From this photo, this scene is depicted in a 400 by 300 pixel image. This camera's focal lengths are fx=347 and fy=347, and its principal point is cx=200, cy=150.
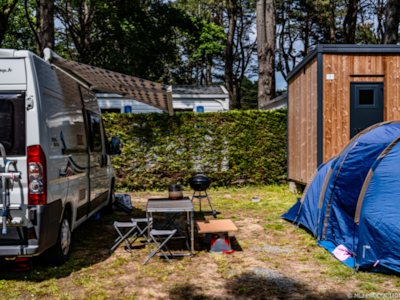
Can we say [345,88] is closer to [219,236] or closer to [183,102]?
[219,236]

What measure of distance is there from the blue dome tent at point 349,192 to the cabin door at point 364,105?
2.23m

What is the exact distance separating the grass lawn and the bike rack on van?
780mm

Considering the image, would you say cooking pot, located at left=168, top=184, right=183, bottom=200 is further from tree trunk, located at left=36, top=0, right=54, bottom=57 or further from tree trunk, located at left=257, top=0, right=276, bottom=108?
tree trunk, located at left=257, top=0, right=276, bottom=108

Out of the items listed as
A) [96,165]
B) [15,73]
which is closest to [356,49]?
[96,165]

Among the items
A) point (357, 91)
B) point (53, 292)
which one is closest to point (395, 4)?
point (357, 91)

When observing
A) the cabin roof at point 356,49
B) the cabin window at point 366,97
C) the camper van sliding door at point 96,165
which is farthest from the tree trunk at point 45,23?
the cabin window at point 366,97

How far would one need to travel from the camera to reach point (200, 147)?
10.9m

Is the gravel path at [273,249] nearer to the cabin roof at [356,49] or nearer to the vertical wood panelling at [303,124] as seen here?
the vertical wood panelling at [303,124]

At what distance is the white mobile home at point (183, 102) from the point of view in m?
12.8

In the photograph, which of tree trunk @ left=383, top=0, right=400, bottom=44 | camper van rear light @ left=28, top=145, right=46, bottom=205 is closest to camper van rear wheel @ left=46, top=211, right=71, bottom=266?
camper van rear light @ left=28, top=145, right=46, bottom=205

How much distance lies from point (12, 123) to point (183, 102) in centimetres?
976

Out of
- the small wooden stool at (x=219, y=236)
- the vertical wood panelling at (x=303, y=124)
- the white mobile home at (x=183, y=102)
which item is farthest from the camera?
the white mobile home at (x=183, y=102)

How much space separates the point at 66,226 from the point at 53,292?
0.98 m

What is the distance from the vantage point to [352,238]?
4.62 m
